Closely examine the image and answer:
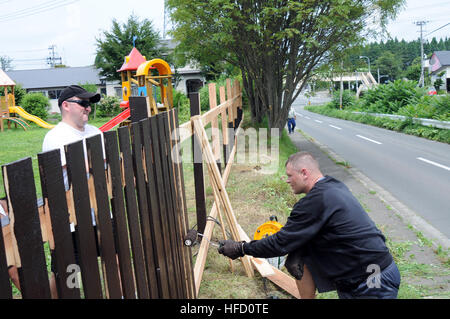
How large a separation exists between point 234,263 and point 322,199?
235cm

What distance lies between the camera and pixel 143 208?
2.55m

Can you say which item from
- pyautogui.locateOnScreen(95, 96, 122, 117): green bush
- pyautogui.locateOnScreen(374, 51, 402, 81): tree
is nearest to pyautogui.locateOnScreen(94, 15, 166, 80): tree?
pyautogui.locateOnScreen(95, 96, 122, 117): green bush

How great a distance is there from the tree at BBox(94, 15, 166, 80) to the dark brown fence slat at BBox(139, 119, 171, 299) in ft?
126

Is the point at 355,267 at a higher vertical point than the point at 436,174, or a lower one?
higher

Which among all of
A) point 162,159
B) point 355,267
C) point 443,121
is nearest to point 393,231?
point 355,267

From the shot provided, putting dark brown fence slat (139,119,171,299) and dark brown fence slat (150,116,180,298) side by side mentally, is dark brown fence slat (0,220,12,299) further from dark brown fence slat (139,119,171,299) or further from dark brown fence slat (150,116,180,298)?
dark brown fence slat (150,116,180,298)

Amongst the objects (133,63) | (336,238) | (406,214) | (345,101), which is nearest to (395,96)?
(345,101)

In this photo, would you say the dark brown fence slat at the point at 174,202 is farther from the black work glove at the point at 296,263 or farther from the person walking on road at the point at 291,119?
the person walking on road at the point at 291,119

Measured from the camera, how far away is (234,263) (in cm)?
478

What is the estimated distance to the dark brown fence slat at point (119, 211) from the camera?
6.98ft

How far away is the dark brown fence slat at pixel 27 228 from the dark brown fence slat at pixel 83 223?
0.93 ft

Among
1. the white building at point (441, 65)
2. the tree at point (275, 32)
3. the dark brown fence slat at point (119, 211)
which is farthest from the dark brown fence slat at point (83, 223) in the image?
the white building at point (441, 65)

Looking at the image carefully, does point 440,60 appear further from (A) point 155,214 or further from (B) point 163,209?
(A) point 155,214

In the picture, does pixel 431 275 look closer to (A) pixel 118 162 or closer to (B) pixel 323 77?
(A) pixel 118 162
